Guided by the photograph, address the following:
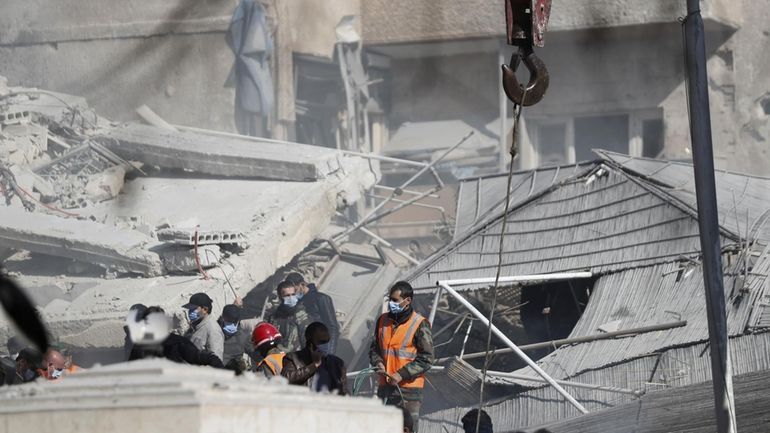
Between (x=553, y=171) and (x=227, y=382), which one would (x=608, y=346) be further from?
(x=227, y=382)

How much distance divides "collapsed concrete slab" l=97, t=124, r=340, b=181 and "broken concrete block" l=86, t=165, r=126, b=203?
0.52 m

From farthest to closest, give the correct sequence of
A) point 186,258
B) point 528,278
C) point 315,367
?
point 186,258, point 528,278, point 315,367

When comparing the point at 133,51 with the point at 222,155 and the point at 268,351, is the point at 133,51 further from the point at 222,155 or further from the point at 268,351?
the point at 268,351

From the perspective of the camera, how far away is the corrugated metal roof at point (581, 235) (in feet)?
37.8

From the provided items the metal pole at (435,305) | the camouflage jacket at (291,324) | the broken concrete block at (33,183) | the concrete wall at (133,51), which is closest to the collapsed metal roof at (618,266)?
the metal pole at (435,305)

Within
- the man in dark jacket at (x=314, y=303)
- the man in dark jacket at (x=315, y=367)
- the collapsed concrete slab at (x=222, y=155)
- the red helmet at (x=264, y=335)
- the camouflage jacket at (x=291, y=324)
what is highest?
the collapsed concrete slab at (x=222, y=155)

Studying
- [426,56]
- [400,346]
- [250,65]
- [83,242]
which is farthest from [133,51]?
[400,346]

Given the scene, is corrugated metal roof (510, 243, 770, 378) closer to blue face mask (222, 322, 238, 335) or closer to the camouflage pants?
the camouflage pants

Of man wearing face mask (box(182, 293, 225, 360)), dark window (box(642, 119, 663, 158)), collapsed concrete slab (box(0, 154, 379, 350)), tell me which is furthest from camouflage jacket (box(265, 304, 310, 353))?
dark window (box(642, 119, 663, 158))

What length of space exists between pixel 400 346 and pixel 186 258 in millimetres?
4106

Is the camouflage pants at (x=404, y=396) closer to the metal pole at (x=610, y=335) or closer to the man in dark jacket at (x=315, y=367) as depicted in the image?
the man in dark jacket at (x=315, y=367)

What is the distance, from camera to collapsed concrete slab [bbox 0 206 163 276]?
42.4 ft

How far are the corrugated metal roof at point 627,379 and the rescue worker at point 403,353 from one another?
1.29 meters

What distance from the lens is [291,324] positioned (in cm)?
1134
